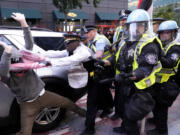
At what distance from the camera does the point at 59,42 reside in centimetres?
316

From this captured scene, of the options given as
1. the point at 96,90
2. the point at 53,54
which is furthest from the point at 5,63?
the point at 96,90

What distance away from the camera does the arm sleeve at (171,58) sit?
2383 mm

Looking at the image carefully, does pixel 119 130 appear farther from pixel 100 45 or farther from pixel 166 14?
pixel 166 14

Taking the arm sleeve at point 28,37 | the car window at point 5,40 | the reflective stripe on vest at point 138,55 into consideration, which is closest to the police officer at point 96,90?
the reflective stripe on vest at point 138,55

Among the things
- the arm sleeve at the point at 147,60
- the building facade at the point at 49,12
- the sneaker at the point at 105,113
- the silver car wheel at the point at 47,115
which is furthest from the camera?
the building facade at the point at 49,12

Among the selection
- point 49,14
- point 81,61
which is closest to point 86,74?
point 81,61

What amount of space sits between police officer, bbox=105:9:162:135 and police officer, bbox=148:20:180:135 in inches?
15.1

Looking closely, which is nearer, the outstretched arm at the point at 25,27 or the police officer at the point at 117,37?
the outstretched arm at the point at 25,27

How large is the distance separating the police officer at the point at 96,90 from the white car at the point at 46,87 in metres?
0.29

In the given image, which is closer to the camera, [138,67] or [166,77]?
[138,67]

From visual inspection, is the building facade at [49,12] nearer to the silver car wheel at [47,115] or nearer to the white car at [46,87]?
the white car at [46,87]

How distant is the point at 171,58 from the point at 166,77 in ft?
1.07

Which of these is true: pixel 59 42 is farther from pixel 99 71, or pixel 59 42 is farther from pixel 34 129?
pixel 34 129

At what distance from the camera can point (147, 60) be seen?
6.34 ft
